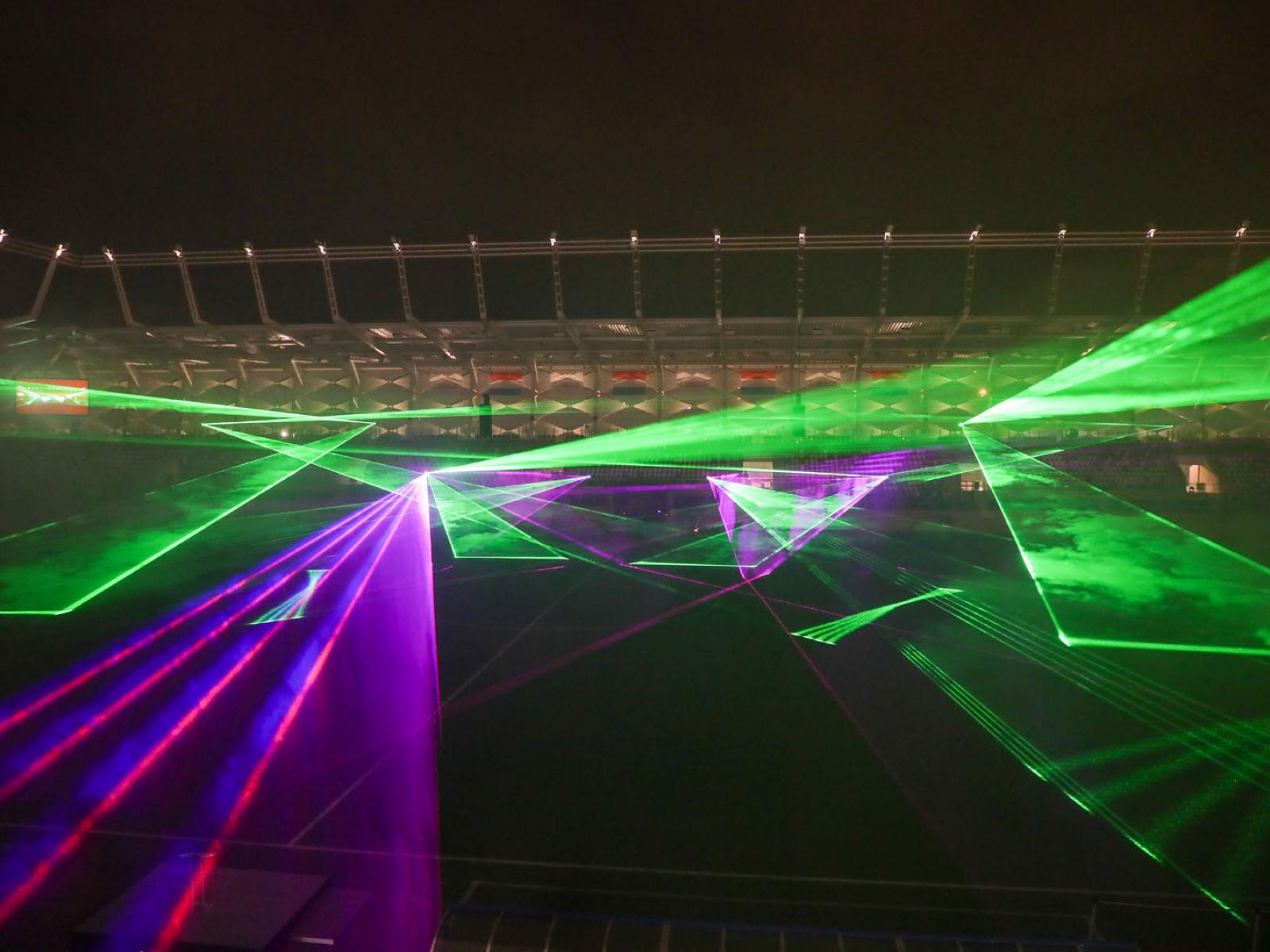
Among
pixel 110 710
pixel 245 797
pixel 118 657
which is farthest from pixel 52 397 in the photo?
pixel 245 797

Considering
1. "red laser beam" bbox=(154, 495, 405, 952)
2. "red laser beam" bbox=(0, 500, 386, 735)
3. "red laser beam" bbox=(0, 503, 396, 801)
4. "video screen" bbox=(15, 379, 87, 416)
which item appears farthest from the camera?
"video screen" bbox=(15, 379, 87, 416)

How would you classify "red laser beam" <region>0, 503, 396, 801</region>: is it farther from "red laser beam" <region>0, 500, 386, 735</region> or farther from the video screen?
the video screen

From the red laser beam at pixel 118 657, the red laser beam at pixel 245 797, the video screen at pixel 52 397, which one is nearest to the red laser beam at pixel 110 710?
the red laser beam at pixel 118 657

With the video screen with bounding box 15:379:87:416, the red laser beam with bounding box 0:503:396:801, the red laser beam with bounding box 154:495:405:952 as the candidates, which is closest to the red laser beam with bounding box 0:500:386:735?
the red laser beam with bounding box 0:503:396:801

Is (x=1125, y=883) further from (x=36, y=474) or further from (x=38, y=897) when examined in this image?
(x=36, y=474)

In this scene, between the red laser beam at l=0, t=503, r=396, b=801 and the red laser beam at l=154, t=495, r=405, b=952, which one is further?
the red laser beam at l=0, t=503, r=396, b=801

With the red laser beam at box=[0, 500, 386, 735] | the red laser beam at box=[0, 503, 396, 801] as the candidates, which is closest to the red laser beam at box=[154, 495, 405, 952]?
the red laser beam at box=[0, 503, 396, 801]

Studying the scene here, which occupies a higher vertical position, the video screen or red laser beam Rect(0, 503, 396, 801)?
the video screen

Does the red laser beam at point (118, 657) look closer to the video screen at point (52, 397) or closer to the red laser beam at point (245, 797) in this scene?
the red laser beam at point (245, 797)

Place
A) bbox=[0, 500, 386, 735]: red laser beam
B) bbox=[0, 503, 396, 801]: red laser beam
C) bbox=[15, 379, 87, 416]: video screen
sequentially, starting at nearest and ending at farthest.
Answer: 1. bbox=[0, 503, 396, 801]: red laser beam
2. bbox=[0, 500, 386, 735]: red laser beam
3. bbox=[15, 379, 87, 416]: video screen

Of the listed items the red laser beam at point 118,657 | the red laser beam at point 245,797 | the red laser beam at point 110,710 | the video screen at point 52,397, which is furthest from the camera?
the video screen at point 52,397

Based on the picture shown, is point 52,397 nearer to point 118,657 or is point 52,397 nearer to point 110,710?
point 118,657

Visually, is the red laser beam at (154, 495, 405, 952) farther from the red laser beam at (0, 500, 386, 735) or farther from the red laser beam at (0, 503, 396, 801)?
the red laser beam at (0, 500, 386, 735)

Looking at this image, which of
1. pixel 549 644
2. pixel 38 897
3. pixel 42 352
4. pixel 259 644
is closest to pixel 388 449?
pixel 42 352
